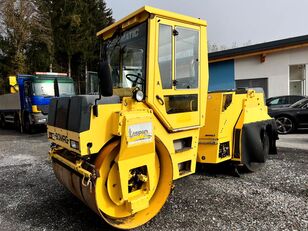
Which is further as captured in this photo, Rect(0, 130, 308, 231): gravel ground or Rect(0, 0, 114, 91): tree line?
Rect(0, 0, 114, 91): tree line

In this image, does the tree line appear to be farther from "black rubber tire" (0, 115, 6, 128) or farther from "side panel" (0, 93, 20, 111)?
"side panel" (0, 93, 20, 111)

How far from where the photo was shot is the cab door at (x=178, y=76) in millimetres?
3579

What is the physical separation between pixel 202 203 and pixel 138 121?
1.77 m

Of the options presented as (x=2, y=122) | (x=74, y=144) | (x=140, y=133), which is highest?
(x=140, y=133)

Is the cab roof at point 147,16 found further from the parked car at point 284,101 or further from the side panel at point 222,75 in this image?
the side panel at point 222,75

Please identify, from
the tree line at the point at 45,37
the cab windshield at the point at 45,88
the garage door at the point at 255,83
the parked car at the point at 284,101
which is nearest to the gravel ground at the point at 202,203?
the parked car at the point at 284,101

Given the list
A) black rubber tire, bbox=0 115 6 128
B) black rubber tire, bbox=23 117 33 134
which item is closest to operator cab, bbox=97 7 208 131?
black rubber tire, bbox=23 117 33 134

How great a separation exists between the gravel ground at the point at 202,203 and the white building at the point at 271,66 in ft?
32.5

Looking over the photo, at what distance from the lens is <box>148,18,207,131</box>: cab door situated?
11.7 ft

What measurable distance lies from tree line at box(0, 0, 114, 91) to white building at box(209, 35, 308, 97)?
37.0 ft

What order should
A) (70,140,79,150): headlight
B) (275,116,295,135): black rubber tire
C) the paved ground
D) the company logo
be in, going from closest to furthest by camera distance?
1. (70,140,79,150): headlight
2. the company logo
3. the paved ground
4. (275,116,295,135): black rubber tire

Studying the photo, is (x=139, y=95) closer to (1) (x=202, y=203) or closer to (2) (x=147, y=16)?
(2) (x=147, y=16)

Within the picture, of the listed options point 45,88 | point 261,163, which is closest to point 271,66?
point 261,163

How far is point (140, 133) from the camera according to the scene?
125 inches
